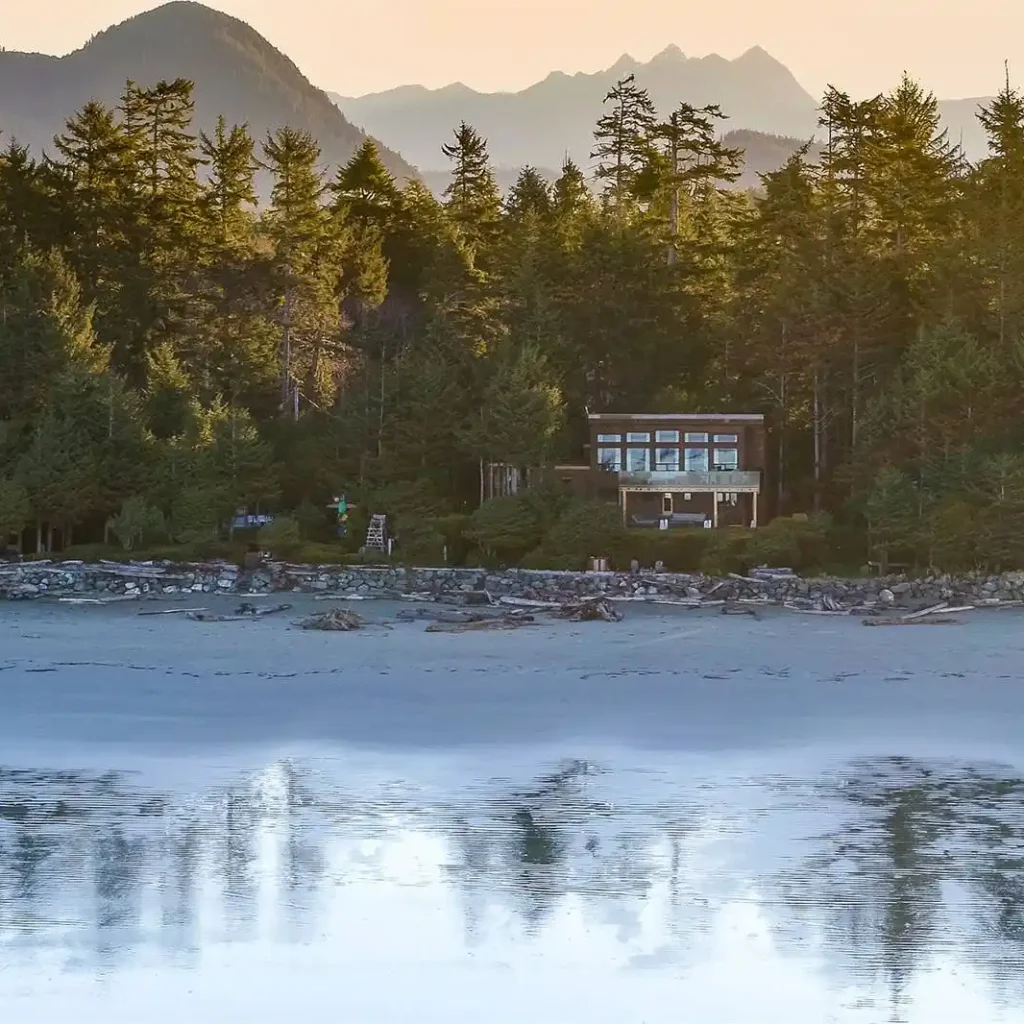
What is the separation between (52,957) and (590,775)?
7.10 metres

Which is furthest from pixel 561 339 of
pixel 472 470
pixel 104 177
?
pixel 104 177

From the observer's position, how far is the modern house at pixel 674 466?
45.7 meters

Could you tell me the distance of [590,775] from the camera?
50.1 ft

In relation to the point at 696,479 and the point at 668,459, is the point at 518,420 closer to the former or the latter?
the point at 668,459

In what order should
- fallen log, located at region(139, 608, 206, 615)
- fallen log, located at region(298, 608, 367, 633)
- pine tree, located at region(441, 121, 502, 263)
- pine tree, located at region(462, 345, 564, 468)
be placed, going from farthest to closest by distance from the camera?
pine tree, located at region(441, 121, 502, 263), pine tree, located at region(462, 345, 564, 468), fallen log, located at region(139, 608, 206, 615), fallen log, located at region(298, 608, 367, 633)

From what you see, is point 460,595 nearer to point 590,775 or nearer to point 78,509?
point 78,509

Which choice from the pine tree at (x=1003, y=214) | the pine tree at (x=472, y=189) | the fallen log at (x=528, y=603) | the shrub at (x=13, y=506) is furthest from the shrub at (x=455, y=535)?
the pine tree at (x=472, y=189)

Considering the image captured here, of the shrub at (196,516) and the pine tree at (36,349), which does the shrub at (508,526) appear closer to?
the shrub at (196,516)

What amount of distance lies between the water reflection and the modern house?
102 ft

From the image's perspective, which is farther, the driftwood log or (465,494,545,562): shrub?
(465,494,545,562): shrub

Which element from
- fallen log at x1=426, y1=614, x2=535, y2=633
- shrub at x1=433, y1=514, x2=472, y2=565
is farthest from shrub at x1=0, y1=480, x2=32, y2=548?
fallen log at x1=426, y1=614, x2=535, y2=633

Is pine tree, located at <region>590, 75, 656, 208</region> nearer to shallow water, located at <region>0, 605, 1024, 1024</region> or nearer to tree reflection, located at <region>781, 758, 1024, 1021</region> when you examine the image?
shallow water, located at <region>0, 605, 1024, 1024</region>

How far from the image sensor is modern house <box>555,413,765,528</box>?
4572 cm

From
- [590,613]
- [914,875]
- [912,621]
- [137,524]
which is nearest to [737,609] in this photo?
[590,613]
